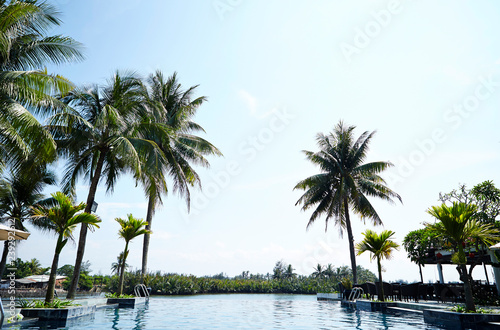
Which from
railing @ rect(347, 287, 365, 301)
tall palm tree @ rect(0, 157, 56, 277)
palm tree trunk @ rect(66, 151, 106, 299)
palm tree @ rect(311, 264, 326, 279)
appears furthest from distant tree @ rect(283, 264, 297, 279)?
palm tree trunk @ rect(66, 151, 106, 299)

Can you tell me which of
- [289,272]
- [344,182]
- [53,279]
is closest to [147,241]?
[53,279]

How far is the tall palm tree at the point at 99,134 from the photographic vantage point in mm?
11711

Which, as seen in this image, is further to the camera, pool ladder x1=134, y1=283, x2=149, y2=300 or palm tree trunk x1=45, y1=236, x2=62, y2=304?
pool ladder x1=134, y1=283, x2=149, y2=300

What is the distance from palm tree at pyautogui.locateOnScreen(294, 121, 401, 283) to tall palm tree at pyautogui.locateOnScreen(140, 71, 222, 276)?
6950 millimetres

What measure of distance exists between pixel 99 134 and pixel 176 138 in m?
5.53

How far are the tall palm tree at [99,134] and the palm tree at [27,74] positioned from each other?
1916 mm

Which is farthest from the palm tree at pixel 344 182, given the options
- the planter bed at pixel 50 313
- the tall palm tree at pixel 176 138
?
the planter bed at pixel 50 313

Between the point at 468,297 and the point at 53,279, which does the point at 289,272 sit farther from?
the point at 53,279

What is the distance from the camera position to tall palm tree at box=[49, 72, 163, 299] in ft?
38.4

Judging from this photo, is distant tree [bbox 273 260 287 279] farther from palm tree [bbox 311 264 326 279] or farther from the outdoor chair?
the outdoor chair

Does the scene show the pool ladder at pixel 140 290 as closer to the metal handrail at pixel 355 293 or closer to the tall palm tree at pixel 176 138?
the tall palm tree at pixel 176 138

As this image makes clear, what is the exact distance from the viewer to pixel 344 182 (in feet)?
63.9

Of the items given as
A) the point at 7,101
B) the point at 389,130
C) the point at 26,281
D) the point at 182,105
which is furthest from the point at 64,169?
the point at 26,281

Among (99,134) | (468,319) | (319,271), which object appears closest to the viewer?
(468,319)
